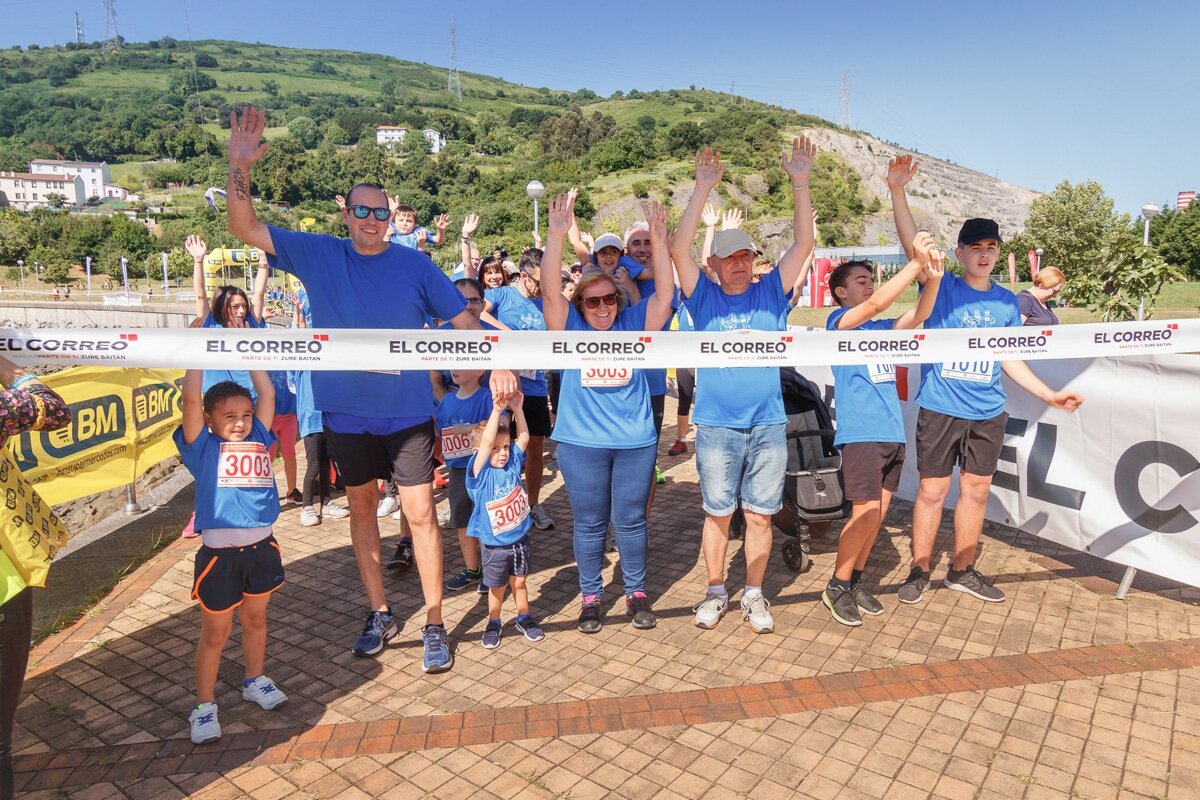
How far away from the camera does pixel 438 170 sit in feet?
394

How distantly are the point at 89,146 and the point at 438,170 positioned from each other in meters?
91.6

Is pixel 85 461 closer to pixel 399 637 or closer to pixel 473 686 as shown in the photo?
pixel 399 637

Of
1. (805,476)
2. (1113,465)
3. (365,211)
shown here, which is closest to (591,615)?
(805,476)

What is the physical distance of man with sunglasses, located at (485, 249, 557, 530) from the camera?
234 inches

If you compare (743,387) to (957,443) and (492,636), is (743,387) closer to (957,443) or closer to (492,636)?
(957,443)

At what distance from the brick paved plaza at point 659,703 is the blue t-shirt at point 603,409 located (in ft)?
3.73

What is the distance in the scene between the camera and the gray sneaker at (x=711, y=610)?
4332 mm

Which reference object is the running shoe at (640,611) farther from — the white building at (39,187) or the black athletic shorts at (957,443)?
the white building at (39,187)

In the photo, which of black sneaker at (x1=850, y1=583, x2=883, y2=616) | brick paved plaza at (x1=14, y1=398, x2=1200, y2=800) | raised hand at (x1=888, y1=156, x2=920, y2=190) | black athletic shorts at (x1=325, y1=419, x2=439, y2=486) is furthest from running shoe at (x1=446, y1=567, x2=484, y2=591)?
raised hand at (x1=888, y1=156, x2=920, y2=190)

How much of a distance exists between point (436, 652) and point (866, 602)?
8.20 ft

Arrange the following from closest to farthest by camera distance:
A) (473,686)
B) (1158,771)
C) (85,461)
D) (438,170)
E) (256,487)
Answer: (1158,771), (256,487), (473,686), (85,461), (438,170)

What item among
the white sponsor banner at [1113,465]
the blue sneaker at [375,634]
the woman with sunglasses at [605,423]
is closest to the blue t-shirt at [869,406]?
the woman with sunglasses at [605,423]

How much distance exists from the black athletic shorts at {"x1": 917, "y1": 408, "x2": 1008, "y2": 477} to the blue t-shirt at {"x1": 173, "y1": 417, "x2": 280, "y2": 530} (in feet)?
12.0

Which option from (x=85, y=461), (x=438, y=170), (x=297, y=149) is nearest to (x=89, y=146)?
(x=297, y=149)
